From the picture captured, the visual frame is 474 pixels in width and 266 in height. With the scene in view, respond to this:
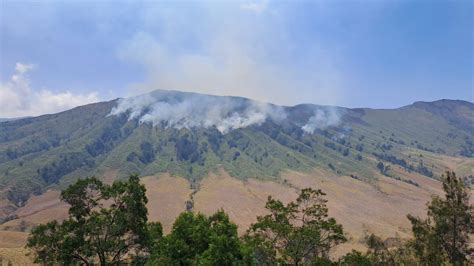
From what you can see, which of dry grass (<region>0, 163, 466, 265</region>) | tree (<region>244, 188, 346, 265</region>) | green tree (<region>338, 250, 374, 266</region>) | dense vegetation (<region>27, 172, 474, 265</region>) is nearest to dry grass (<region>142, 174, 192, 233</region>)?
dry grass (<region>0, 163, 466, 265</region>)

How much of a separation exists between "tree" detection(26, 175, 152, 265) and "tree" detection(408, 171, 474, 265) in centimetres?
2410

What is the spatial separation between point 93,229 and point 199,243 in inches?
368

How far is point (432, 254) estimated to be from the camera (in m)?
36.2

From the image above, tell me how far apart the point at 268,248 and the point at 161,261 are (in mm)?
8618

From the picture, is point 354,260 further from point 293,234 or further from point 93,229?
point 93,229

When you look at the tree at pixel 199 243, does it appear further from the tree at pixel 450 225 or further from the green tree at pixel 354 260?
the tree at pixel 450 225

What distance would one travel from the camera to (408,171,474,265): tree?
114ft

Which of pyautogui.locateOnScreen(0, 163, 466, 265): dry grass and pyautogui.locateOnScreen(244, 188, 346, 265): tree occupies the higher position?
pyautogui.locateOnScreen(244, 188, 346, 265): tree

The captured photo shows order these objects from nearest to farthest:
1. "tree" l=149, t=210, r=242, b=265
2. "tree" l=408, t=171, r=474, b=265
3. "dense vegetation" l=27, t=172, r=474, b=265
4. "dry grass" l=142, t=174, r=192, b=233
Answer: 1. "tree" l=149, t=210, r=242, b=265
2. "dense vegetation" l=27, t=172, r=474, b=265
3. "tree" l=408, t=171, r=474, b=265
4. "dry grass" l=142, t=174, r=192, b=233

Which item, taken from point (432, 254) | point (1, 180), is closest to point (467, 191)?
point (432, 254)

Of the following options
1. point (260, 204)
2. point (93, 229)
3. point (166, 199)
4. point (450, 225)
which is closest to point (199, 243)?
point (93, 229)

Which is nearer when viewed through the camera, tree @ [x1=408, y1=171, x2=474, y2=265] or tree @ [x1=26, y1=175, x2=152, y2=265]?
tree @ [x1=26, y1=175, x2=152, y2=265]

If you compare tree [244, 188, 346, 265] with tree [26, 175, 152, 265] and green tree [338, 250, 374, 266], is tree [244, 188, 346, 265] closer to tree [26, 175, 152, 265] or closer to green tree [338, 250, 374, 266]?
green tree [338, 250, 374, 266]

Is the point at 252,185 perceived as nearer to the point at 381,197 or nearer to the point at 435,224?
the point at 381,197
